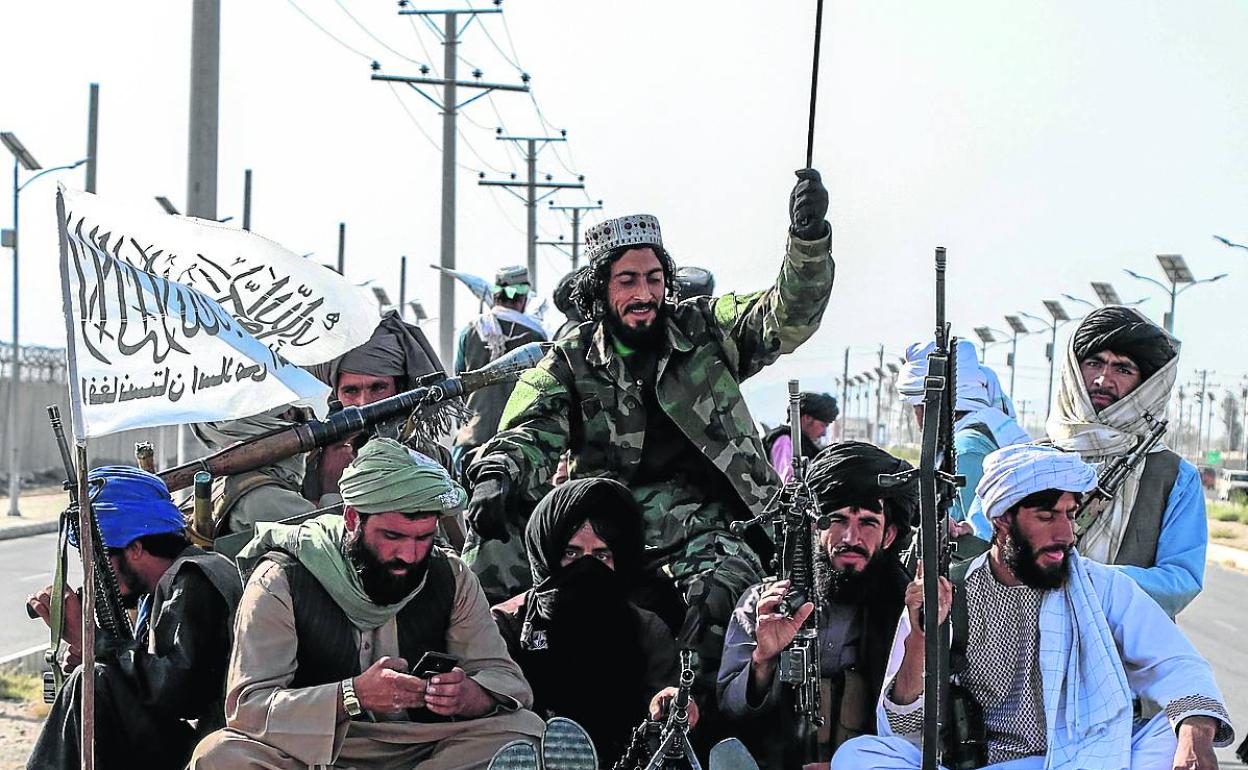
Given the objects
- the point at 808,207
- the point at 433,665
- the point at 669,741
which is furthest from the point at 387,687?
the point at 808,207

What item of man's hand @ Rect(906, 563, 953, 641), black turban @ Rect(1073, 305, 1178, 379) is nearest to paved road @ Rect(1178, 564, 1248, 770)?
black turban @ Rect(1073, 305, 1178, 379)

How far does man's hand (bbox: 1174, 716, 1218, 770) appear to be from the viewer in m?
4.38

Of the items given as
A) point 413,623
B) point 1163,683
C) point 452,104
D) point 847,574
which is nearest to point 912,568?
point 847,574

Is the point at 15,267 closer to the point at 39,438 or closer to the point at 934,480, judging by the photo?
the point at 39,438

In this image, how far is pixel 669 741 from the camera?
4.48 m

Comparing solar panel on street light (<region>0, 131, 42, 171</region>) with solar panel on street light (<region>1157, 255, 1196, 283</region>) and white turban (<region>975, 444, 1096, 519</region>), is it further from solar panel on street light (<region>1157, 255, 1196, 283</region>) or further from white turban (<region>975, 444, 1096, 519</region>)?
white turban (<region>975, 444, 1096, 519</region>)

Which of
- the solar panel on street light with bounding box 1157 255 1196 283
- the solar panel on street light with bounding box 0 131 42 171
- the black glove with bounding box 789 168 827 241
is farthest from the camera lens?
the solar panel on street light with bounding box 1157 255 1196 283

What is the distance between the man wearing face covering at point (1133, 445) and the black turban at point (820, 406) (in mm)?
4574

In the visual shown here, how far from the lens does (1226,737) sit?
4598 mm

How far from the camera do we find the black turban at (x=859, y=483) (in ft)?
16.3

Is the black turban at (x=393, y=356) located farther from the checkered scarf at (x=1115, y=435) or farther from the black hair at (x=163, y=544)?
the checkered scarf at (x=1115, y=435)

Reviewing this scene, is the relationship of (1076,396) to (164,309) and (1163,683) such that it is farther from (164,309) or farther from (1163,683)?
(164,309)

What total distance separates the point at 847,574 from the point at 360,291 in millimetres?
1992

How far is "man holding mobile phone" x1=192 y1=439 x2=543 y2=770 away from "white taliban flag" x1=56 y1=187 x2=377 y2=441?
0.60 metres
